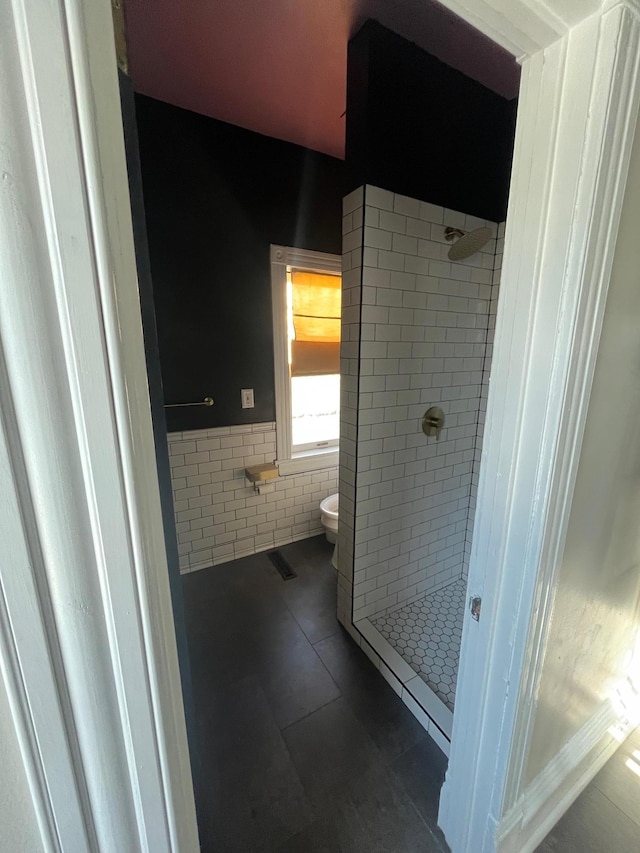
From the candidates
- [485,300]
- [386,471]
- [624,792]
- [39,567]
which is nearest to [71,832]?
[39,567]

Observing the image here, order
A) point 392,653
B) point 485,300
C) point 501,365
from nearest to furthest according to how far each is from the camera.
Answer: point 501,365, point 392,653, point 485,300

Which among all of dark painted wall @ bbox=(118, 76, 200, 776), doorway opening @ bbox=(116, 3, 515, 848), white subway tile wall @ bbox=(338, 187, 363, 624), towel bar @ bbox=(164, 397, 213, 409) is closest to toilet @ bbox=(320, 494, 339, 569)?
doorway opening @ bbox=(116, 3, 515, 848)

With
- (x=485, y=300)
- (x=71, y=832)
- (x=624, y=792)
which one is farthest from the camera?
(x=485, y=300)

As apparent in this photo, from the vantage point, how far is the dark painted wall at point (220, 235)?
192 cm

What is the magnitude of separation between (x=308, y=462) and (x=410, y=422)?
1058 mm

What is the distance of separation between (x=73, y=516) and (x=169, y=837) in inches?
17.7

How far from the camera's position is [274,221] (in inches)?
86.9

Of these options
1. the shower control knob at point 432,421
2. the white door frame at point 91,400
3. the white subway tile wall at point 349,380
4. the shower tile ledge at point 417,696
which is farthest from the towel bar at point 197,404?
the white door frame at point 91,400

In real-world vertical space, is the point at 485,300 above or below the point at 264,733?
above

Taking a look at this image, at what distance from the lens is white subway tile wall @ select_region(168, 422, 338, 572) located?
7.36ft

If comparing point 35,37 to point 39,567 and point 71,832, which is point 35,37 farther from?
point 71,832

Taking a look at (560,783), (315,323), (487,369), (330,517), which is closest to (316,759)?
(560,783)

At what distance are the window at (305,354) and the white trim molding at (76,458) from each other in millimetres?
2103

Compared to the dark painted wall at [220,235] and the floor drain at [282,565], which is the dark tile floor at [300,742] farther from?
the dark painted wall at [220,235]
